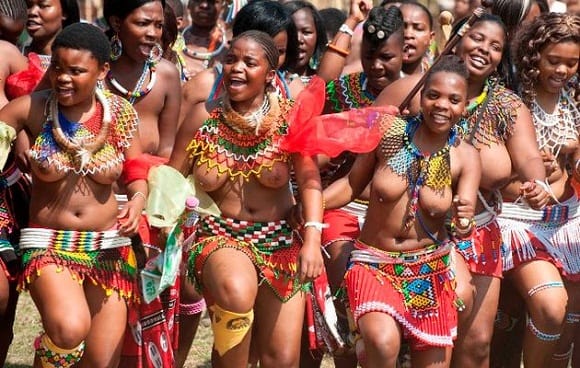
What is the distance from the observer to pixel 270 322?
6.54 metres

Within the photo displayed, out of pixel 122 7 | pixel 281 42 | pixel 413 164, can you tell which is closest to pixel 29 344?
pixel 122 7

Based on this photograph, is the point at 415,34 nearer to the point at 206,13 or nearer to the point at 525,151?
the point at 525,151

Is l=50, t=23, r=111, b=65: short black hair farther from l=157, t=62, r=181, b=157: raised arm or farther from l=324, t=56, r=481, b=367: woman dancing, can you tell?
l=324, t=56, r=481, b=367: woman dancing

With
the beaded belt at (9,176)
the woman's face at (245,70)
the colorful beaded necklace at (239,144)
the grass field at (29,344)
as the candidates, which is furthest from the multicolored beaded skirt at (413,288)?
the grass field at (29,344)

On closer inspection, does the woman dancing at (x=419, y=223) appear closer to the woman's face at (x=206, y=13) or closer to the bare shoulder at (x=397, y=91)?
the bare shoulder at (x=397, y=91)

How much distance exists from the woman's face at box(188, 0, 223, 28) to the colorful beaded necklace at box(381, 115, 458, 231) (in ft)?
13.7

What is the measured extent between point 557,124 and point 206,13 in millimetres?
3905

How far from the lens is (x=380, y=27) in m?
7.35

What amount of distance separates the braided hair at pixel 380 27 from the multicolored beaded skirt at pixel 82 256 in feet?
6.20

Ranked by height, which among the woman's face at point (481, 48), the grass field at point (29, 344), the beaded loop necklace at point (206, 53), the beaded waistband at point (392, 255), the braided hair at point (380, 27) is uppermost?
the woman's face at point (481, 48)

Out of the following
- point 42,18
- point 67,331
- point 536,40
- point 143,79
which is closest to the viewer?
point 67,331

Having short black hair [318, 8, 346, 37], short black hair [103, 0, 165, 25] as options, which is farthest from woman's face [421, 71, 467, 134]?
short black hair [318, 8, 346, 37]

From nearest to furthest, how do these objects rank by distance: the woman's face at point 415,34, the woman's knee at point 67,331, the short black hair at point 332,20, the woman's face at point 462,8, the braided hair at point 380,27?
the woman's knee at point 67,331, the braided hair at point 380,27, the woman's face at point 415,34, the short black hair at point 332,20, the woman's face at point 462,8

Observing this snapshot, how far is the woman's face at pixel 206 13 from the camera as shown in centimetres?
1048
